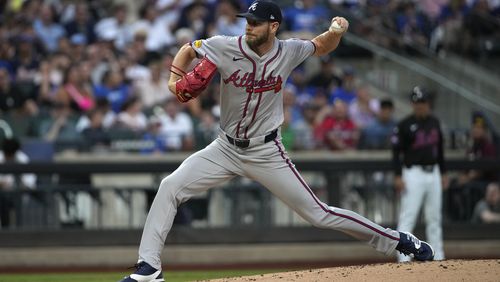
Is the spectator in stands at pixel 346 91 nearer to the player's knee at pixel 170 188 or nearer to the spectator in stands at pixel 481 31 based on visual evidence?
the spectator in stands at pixel 481 31

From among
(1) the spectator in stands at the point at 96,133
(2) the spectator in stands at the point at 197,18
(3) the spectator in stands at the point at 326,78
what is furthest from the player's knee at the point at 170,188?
(2) the spectator in stands at the point at 197,18

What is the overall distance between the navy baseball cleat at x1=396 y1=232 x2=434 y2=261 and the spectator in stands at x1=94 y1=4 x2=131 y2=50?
9.32 m

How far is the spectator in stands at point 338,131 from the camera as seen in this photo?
14.0m

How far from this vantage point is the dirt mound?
736 cm

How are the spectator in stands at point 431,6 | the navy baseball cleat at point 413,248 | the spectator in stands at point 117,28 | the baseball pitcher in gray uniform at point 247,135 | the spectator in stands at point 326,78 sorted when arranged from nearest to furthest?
the baseball pitcher in gray uniform at point 247,135 → the navy baseball cleat at point 413,248 → the spectator in stands at point 326,78 → the spectator in stands at point 117,28 → the spectator in stands at point 431,6

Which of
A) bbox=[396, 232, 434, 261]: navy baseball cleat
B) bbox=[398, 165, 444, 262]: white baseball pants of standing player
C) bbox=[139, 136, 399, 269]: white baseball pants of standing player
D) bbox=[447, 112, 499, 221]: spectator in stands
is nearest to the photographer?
bbox=[139, 136, 399, 269]: white baseball pants of standing player

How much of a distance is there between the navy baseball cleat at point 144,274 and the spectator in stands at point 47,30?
9.58m

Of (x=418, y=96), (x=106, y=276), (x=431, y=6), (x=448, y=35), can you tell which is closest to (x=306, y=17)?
(x=448, y=35)

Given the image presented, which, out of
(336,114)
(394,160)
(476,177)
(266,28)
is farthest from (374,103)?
(266,28)

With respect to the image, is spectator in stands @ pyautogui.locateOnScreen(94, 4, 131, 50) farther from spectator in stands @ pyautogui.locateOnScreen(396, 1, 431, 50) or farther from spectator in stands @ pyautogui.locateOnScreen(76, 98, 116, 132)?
spectator in stands @ pyautogui.locateOnScreen(396, 1, 431, 50)

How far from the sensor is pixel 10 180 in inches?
516

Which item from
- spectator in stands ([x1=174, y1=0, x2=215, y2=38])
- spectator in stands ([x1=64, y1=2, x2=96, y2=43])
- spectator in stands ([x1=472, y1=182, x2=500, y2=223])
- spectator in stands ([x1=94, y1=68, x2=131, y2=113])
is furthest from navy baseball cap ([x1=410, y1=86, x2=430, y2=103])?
spectator in stands ([x1=64, y1=2, x2=96, y2=43])

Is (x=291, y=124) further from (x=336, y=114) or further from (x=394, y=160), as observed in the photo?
(x=394, y=160)

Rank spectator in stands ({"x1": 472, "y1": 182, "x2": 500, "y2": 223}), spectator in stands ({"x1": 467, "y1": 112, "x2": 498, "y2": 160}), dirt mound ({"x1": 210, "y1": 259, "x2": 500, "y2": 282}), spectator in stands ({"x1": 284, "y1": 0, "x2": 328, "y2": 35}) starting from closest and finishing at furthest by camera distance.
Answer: dirt mound ({"x1": 210, "y1": 259, "x2": 500, "y2": 282})
spectator in stands ({"x1": 472, "y1": 182, "x2": 500, "y2": 223})
spectator in stands ({"x1": 467, "y1": 112, "x2": 498, "y2": 160})
spectator in stands ({"x1": 284, "y1": 0, "x2": 328, "y2": 35})
